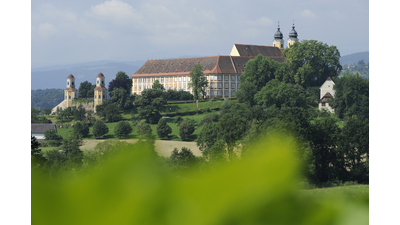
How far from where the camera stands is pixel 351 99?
66.3 meters

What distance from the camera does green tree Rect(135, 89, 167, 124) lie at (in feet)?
228

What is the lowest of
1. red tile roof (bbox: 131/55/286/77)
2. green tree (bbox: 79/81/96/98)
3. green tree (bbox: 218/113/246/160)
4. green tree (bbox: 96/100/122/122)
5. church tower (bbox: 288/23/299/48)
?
green tree (bbox: 218/113/246/160)

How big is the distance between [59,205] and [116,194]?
144mm

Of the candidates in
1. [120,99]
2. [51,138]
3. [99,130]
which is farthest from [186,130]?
[120,99]

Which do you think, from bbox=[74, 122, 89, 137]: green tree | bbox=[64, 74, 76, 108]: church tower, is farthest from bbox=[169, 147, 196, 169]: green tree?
bbox=[64, 74, 76, 108]: church tower

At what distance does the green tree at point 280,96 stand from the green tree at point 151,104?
17.2 meters

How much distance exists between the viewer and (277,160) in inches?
37.5

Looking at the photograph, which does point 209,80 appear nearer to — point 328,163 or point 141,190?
point 328,163

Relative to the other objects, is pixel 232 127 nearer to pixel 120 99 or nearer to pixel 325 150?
pixel 325 150

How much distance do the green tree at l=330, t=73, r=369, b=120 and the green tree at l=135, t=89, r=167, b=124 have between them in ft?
96.7

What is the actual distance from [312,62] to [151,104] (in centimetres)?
3173

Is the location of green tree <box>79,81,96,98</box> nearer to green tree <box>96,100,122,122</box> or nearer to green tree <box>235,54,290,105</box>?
green tree <box>96,100,122,122</box>

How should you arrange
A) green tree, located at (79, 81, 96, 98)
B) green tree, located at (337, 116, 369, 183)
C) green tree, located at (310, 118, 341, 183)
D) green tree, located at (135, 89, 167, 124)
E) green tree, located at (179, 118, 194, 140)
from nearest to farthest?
1. green tree, located at (310, 118, 341, 183)
2. green tree, located at (337, 116, 369, 183)
3. green tree, located at (179, 118, 194, 140)
4. green tree, located at (135, 89, 167, 124)
5. green tree, located at (79, 81, 96, 98)
